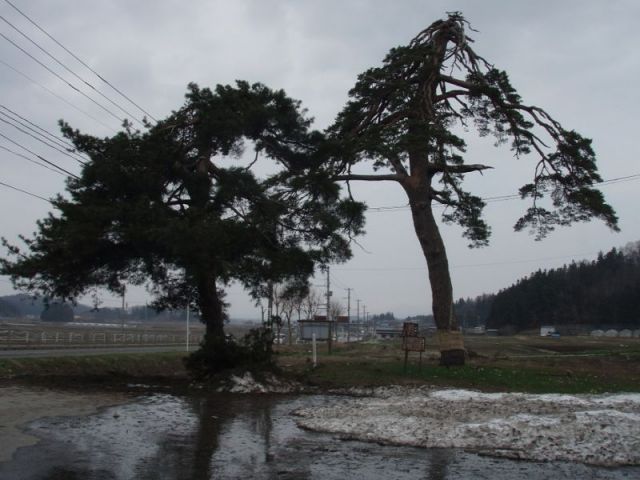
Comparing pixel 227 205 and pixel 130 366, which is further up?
pixel 227 205

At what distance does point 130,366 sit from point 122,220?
399 inches

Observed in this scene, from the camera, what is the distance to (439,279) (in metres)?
21.5

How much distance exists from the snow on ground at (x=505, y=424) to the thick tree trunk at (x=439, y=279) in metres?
8.19

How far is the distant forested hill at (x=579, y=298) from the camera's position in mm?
102438

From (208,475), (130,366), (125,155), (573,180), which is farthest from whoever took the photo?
(130,366)

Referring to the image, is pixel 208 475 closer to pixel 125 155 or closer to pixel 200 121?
pixel 125 155

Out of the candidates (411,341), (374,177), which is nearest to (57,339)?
(374,177)

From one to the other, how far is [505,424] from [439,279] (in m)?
12.3

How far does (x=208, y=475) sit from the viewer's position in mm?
6980

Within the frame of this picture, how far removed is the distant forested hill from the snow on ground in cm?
9747

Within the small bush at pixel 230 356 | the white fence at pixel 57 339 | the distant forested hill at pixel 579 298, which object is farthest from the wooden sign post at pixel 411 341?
the distant forested hill at pixel 579 298

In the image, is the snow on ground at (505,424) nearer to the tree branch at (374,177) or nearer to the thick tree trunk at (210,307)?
the thick tree trunk at (210,307)

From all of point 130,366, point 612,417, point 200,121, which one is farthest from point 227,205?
point 612,417

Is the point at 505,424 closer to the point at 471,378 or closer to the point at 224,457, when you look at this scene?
the point at 224,457
